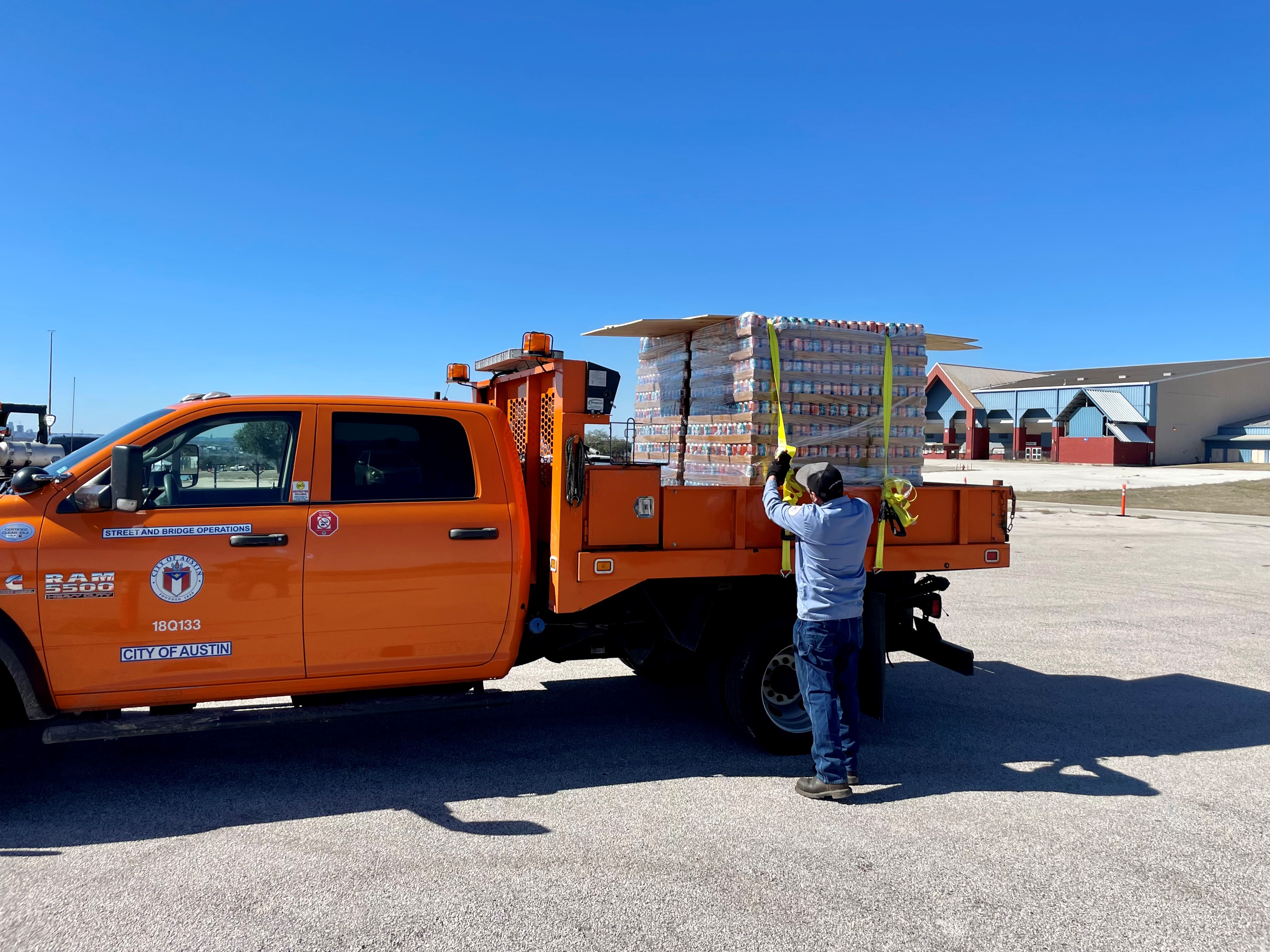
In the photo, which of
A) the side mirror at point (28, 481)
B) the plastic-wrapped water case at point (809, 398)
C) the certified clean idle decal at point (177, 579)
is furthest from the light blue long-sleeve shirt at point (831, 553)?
the side mirror at point (28, 481)

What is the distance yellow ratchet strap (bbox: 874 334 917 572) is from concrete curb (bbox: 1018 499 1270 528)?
20.5 m

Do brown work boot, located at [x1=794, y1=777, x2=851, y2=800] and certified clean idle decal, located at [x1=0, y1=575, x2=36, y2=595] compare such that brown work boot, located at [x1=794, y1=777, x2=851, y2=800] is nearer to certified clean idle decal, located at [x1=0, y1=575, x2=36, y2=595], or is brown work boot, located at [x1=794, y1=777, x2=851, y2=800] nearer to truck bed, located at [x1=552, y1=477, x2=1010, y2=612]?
truck bed, located at [x1=552, y1=477, x2=1010, y2=612]

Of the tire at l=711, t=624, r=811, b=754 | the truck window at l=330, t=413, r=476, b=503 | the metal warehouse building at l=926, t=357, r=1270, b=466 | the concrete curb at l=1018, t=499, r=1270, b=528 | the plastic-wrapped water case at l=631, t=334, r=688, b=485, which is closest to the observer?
the truck window at l=330, t=413, r=476, b=503

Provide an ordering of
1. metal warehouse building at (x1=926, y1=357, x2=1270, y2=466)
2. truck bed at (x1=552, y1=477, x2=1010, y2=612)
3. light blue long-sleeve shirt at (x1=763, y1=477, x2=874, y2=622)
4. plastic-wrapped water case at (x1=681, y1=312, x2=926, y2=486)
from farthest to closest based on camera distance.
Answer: metal warehouse building at (x1=926, y1=357, x2=1270, y2=466) → plastic-wrapped water case at (x1=681, y1=312, x2=926, y2=486) → truck bed at (x1=552, y1=477, x2=1010, y2=612) → light blue long-sleeve shirt at (x1=763, y1=477, x2=874, y2=622)

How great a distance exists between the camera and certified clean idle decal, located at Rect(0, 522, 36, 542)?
4055 mm

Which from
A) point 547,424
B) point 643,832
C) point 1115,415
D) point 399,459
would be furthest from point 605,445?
point 1115,415

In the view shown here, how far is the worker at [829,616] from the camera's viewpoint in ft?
15.5

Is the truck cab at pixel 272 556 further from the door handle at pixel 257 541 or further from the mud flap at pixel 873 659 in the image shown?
the mud flap at pixel 873 659

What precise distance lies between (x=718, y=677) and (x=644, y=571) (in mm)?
860

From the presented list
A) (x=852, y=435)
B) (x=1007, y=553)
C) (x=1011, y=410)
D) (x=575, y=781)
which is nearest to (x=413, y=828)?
(x=575, y=781)

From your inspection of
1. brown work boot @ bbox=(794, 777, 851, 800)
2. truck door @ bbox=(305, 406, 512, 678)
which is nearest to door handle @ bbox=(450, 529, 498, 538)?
truck door @ bbox=(305, 406, 512, 678)

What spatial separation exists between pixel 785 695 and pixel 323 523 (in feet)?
9.16

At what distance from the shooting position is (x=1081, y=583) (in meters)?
12.1

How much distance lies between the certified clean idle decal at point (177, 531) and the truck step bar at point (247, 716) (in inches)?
34.1
